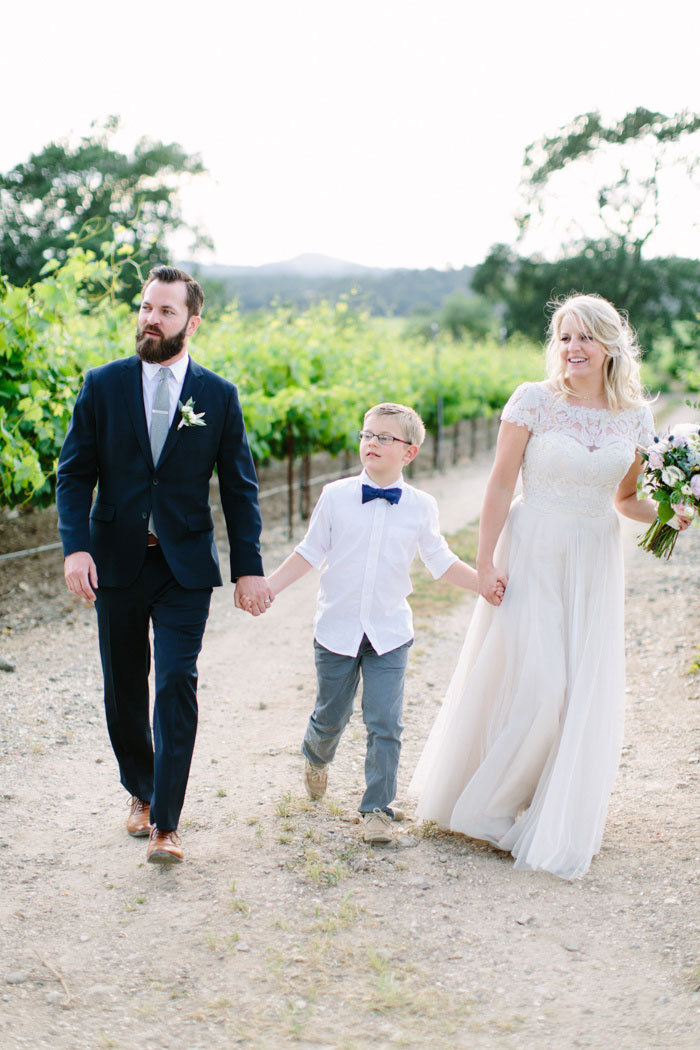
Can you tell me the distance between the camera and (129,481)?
309 centimetres

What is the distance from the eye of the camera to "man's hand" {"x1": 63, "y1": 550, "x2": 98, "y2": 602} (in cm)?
300

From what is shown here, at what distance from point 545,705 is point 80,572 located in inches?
65.4

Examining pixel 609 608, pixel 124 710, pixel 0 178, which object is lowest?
pixel 124 710

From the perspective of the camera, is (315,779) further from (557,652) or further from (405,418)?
(405,418)

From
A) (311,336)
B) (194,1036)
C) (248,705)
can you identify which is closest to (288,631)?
(248,705)

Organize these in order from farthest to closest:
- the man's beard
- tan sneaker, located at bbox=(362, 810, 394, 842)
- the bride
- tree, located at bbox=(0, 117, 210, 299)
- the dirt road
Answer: tree, located at bbox=(0, 117, 210, 299)
tan sneaker, located at bbox=(362, 810, 394, 842)
the bride
the man's beard
the dirt road

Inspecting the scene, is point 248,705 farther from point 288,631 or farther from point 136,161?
point 136,161

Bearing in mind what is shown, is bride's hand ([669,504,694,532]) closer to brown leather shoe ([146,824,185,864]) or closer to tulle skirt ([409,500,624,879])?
tulle skirt ([409,500,624,879])

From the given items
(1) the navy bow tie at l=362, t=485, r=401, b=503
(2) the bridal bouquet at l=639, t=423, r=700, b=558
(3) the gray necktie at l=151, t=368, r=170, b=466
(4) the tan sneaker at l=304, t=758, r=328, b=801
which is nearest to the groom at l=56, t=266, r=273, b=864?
(3) the gray necktie at l=151, t=368, r=170, b=466

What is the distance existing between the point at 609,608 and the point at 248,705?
252cm

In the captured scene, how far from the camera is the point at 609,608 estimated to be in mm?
3320

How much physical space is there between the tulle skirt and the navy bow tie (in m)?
0.46

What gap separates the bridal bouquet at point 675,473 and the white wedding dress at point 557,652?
146 mm

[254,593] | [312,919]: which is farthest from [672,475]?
[312,919]
